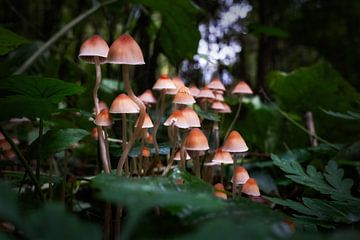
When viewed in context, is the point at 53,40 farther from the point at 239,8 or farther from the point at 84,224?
the point at 239,8

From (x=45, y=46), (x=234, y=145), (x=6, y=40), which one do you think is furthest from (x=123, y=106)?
(x=45, y=46)

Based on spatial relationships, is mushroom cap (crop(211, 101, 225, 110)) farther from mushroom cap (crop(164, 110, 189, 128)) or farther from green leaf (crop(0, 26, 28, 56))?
green leaf (crop(0, 26, 28, 56))

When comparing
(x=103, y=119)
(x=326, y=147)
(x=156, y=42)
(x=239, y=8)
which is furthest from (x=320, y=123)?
(x=239, y=8)

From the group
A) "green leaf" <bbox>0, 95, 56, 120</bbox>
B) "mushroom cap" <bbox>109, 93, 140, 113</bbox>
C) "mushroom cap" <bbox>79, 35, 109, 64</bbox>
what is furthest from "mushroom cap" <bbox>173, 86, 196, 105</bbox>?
"green leaf" <bbox>0, 95, 56, 120</bbox>

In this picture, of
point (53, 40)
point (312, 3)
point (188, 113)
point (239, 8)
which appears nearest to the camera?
point (188, 113)

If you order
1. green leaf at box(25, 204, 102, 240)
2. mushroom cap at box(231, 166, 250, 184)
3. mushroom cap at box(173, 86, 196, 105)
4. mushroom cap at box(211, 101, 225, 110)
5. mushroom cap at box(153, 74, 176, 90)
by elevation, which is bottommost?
mushroom cap at box(231, 166, 250, 184)

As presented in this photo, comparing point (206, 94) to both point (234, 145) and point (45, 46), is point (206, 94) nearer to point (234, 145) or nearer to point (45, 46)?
point (234, 145)
